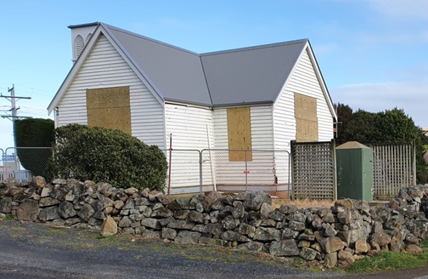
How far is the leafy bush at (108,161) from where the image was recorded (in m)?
14.5

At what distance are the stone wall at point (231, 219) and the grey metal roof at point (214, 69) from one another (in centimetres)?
808

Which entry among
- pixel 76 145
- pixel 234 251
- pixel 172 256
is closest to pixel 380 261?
pixel 234 251

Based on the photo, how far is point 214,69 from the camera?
25375mm

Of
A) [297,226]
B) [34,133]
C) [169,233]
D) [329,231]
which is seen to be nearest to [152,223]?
Answer: [169,233]

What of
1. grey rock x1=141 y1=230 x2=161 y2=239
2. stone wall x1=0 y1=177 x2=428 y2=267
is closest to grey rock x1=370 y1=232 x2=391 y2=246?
stone wall x1=0 y1=177 x2=428 y2=267

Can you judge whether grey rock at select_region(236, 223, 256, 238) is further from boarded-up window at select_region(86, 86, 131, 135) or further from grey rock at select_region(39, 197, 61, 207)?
boarded-up window at select_region(86, 86, 131, 135)

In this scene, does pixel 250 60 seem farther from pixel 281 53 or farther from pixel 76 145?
pixel 76 145

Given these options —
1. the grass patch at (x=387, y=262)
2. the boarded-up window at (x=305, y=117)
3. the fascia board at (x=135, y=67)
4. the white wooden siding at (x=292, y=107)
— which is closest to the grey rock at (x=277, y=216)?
the grass patch at (x=387, y=262)

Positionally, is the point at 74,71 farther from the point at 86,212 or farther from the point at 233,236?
the point at 233,236

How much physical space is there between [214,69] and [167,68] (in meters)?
3.25

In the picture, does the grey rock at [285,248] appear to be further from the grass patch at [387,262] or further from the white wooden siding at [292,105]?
the white wooden siding at [292,105]

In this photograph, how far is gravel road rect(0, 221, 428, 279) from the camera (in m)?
9.31

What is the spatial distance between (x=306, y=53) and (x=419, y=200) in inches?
453

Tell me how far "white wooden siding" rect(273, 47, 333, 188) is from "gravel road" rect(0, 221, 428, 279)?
11.1 m
